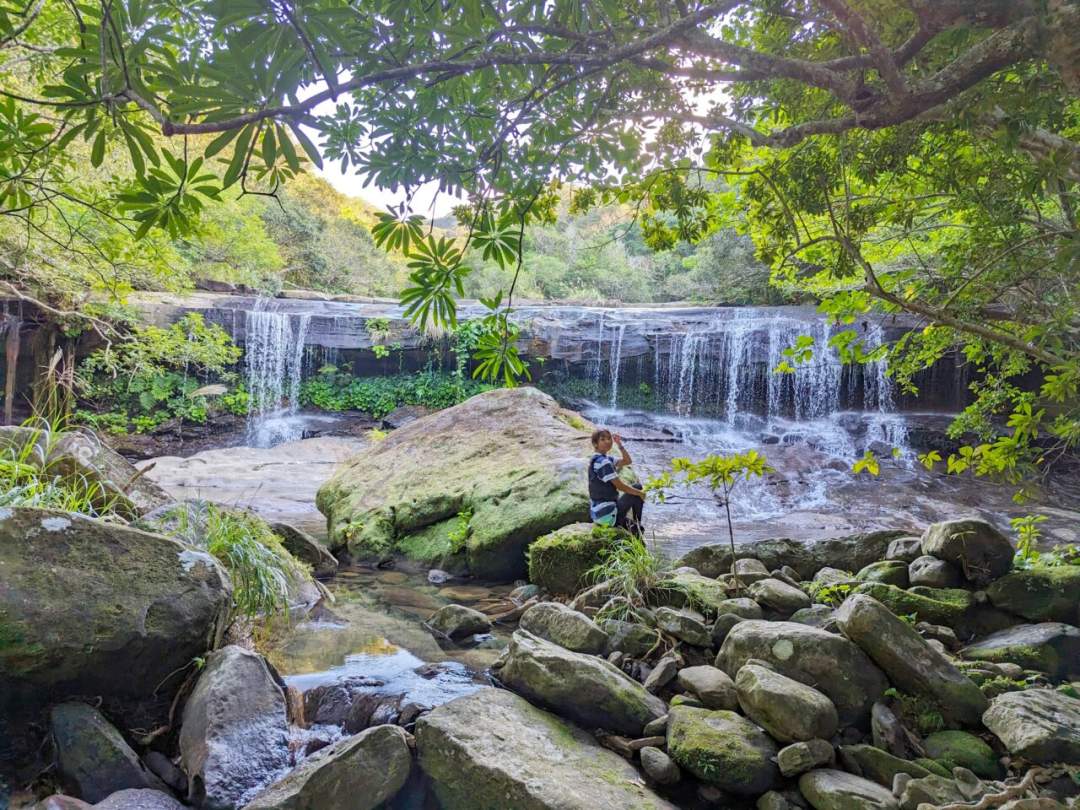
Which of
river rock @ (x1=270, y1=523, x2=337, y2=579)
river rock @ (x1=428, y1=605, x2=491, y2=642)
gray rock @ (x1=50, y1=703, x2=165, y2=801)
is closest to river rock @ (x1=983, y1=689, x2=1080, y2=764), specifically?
A: river rock @ (x1=428, y1=605, x2=491, y2=642)

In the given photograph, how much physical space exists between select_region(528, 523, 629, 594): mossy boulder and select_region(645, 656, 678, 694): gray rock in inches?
66.2

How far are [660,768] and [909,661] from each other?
3.95 ft

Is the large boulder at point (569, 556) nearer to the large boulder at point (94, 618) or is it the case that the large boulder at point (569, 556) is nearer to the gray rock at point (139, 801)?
the large boulder at point (94, 618)

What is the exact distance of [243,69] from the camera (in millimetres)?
1387

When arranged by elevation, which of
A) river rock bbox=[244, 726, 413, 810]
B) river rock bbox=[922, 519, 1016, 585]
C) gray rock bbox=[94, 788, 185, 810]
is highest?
river rock bbox=[922, 519, 1016, 585]

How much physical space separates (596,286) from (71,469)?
2524cm

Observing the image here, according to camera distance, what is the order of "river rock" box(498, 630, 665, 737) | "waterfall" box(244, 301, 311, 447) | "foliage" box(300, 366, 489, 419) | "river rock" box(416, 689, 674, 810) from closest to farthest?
"river rock" box(416, 689, 674, 810), "river rock" box(498, 630, 665, 737), "waterfall" box(244, 301, 311, 447), "foliage" box(300, 366, 489, 419)

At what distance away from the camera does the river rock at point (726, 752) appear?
242 centimetres

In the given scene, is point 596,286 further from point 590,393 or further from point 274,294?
point 274,294

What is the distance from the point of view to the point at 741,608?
3555mm

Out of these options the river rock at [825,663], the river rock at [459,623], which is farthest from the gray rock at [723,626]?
the river rock at [459,623]

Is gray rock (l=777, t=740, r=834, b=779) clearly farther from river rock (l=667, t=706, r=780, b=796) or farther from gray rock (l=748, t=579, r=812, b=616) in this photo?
gray rock (l=748, t=579, r=812, b=616)

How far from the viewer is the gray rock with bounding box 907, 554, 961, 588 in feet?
11.6

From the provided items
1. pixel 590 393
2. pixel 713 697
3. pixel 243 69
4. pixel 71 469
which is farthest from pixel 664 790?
pixel 590 393
